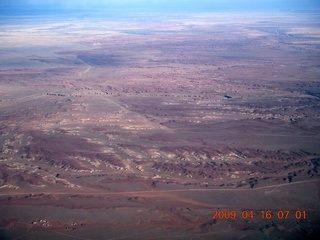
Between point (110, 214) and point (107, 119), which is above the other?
point (107, 119)

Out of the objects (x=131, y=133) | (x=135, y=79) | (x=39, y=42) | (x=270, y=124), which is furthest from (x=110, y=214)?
(x=39, y=42)

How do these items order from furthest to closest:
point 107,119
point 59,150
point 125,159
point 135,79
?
point 135,79 → point 107,119 → point 59,150 → point 125,159

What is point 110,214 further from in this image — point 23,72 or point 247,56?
point 247,56

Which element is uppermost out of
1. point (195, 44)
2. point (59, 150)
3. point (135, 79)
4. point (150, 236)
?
point (195, 44)

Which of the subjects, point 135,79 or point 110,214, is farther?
point 135,79

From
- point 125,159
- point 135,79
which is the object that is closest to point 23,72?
point 135,79

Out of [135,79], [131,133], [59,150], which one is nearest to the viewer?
[59,150]
